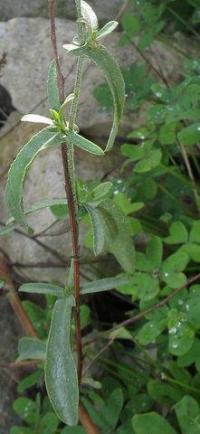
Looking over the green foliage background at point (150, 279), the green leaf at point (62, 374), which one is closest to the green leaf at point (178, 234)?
the green foliage background at point (150, 279)

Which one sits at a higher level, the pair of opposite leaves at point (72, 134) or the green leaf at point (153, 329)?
the pair of opposite leaves at point (72, 134)

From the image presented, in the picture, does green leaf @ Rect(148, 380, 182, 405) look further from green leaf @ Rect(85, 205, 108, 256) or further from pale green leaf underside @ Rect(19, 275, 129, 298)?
green leaf @ Rect(85, 205, 108, 256)

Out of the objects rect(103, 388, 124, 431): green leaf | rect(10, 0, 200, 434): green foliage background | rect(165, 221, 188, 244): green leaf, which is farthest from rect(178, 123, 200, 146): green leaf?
rect(103, 388, 124, 431): green leaf

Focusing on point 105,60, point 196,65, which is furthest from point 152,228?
point 105,60

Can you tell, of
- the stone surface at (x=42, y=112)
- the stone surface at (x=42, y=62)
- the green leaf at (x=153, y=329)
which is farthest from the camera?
the stone surface at (x=42, y=62)

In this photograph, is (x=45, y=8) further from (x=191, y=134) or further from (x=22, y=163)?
(x=22, y=163)

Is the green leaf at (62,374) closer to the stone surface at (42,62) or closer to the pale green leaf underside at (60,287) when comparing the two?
the pale green leaf underside at (60,287)
